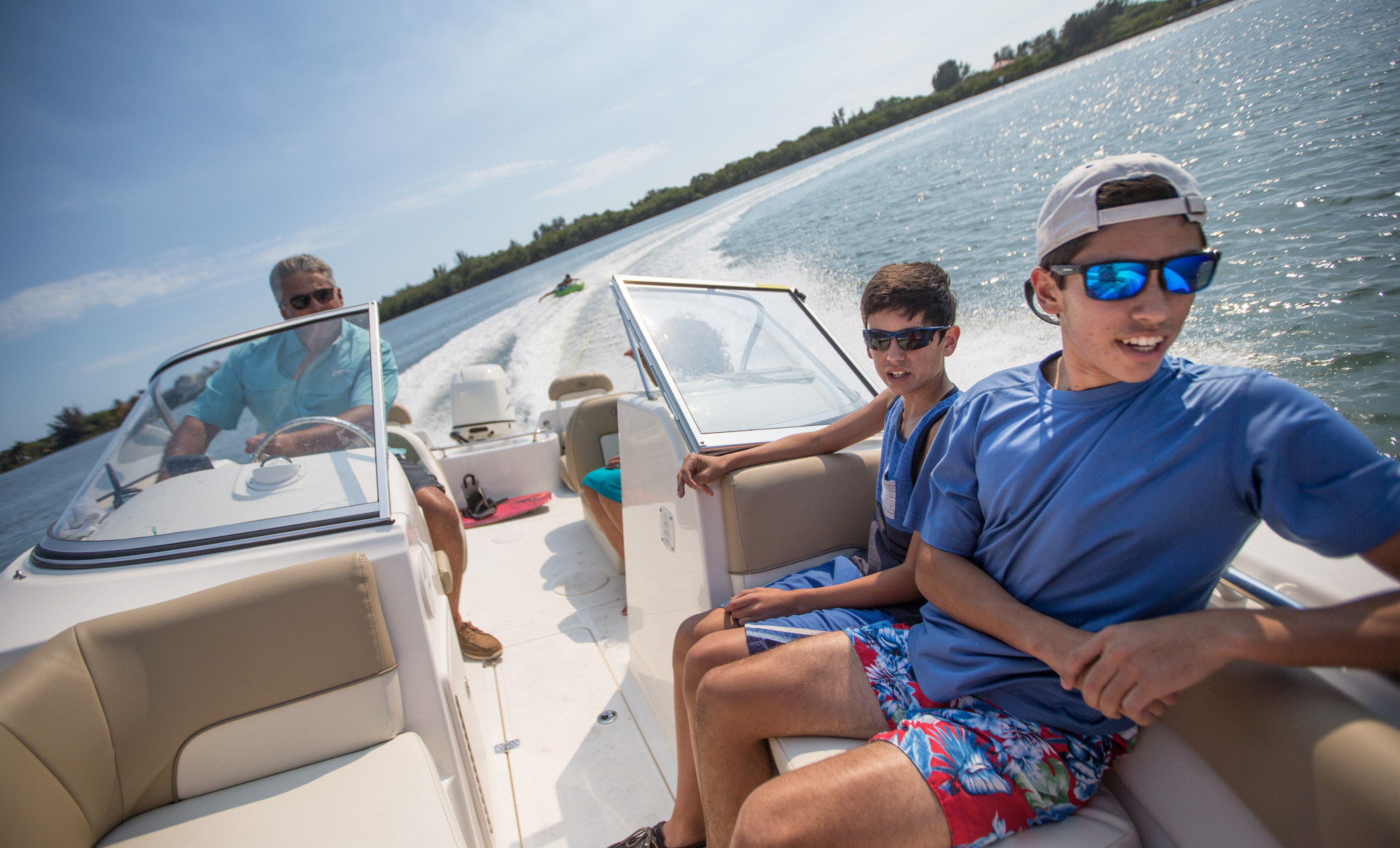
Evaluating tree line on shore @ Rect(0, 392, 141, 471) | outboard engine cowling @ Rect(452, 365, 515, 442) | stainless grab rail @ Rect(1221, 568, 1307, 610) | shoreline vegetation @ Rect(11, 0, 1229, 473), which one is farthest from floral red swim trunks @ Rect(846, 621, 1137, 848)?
shoreline vegetation @ Rect(11, 0, 1229, 473)

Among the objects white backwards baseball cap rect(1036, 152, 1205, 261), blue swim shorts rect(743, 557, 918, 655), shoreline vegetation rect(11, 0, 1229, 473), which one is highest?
shoreline vegetation rect(11, 0, 1229, 473)

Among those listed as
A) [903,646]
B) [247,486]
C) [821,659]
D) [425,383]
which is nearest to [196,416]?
[247,486]

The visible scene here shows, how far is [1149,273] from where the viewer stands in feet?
2.85

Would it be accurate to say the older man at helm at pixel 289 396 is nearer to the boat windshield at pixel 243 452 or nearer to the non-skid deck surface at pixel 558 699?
the boat windshield at pixel 243 452

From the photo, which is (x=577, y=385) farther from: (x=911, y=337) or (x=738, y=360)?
(x=911, y=337)

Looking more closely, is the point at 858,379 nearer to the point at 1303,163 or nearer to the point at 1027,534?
the point at 1027,534

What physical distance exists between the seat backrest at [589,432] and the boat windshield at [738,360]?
1.57 metres

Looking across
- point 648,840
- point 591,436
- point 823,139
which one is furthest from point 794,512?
point 823,139

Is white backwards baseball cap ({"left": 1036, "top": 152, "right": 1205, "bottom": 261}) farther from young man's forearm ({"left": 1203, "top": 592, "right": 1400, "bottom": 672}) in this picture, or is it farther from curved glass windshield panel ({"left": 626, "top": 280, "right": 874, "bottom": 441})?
curved glass windshield panel ({"left": 626, "top": 280, "right": 874, "bottom": 441})

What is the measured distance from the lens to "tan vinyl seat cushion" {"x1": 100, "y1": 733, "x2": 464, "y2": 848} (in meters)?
1.10

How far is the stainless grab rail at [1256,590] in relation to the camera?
35.0 inches

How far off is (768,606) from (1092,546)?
651 mm

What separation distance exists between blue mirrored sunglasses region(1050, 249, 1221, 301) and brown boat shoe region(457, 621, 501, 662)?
2.30 meters

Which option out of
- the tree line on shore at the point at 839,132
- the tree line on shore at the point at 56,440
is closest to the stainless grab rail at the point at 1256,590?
the tree line on shore at the point at 56,440
